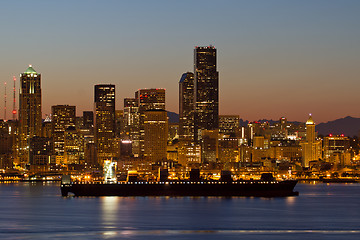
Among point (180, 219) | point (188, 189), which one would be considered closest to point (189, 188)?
point (188, 189)

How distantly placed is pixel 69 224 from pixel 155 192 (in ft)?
153

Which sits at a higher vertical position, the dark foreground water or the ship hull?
the ship hull

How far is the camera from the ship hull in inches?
4788

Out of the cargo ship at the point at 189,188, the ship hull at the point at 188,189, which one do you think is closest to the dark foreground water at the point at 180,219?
the ship hull at the point at 188,189

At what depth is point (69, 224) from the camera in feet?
254

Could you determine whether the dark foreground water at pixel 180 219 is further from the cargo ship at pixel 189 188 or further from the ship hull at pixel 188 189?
the cargo ship at pixel 189 188

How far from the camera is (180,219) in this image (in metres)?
81.8

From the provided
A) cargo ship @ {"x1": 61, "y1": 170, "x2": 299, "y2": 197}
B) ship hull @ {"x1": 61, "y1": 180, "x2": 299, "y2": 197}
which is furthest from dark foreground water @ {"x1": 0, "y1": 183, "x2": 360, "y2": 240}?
cargo ship @ {"x1": 61, "y1": 170, "x2": 299, "y2": 197}

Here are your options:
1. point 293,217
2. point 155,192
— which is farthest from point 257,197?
point 293,217

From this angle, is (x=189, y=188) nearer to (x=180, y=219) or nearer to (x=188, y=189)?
(x=188, y=189)

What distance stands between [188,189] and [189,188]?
0.25 meters

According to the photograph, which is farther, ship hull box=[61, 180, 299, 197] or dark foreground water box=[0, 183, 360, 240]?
ship hull box=[61, 180, 299, 197]

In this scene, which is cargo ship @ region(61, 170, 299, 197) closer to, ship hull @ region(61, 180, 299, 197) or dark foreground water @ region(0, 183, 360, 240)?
ship hull @ region(61, 180, 299, 197)

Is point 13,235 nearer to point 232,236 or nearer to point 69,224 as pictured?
point 69,224
